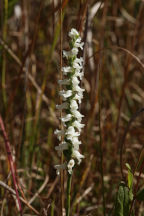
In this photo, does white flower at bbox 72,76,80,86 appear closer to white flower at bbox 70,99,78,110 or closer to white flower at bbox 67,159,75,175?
white flower at bbox 70,99,78,110

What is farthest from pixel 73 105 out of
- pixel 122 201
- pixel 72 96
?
pixel 122 201

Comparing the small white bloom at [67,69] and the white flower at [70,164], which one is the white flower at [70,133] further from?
the small white bloom at [67,69]

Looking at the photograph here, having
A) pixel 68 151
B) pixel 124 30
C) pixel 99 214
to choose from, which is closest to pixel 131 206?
pixel 68 151

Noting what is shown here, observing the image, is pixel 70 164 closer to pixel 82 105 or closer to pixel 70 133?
pixel 70 133

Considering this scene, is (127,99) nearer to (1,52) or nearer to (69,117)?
(1,52)

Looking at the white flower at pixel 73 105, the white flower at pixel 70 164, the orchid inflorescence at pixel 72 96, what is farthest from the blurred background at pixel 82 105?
the white flower at pixel 70 164

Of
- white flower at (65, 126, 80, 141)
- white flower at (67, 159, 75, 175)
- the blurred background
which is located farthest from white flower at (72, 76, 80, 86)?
the blurred background
